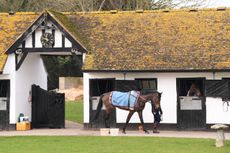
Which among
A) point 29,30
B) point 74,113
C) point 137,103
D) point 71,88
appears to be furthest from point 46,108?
point 71,88

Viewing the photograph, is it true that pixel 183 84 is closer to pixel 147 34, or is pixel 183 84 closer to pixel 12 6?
pixel 147 34

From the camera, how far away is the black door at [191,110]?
22.2 meters

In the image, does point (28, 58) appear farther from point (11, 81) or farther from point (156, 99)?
point (156, 99)

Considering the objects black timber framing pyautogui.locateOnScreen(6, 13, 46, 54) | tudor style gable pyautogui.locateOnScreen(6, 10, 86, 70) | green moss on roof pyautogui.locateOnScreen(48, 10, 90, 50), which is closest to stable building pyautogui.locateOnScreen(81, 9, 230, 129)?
green moss on roof pyautogui.locateOnScreen(48, 10, 90, 50)

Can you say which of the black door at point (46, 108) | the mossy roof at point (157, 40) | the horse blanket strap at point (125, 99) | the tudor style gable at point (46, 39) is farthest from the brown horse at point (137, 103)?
the black door at point (46, 108)

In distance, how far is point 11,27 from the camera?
25.0 metres

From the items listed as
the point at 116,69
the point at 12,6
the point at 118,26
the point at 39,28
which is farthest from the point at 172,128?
the point at 12,6

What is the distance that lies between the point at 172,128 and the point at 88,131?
3.57m

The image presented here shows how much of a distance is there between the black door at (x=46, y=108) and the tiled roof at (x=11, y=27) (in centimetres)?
247

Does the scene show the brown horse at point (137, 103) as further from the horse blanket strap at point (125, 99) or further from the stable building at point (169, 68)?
the stable building at point (169, 68)

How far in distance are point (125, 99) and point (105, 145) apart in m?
4.24

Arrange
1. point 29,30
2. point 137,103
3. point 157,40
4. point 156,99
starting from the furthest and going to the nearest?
point 157,40
point 29,30
point 137,103
point 156,99

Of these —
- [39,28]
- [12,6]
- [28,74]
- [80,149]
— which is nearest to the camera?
[80,149]

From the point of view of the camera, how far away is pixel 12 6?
4322 cm
